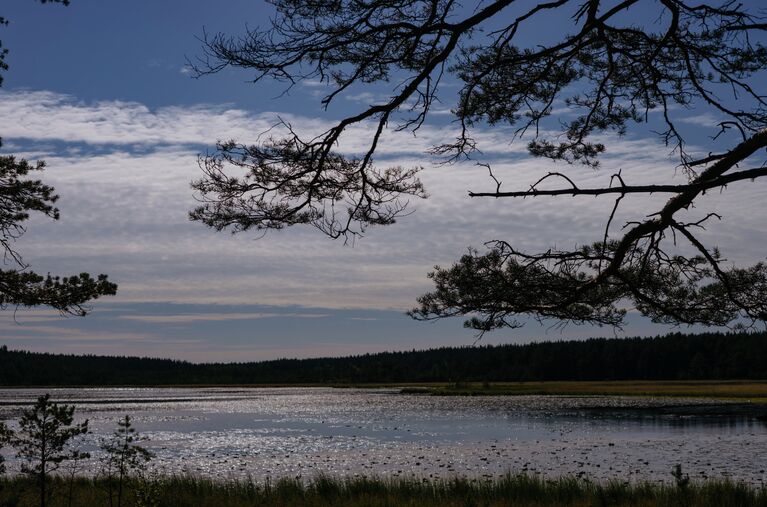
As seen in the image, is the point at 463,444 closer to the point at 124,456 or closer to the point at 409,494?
the point at 409,494

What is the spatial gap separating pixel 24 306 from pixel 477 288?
16502mm

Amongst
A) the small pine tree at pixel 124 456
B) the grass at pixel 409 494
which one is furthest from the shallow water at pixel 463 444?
the small pine tree at pixel 124 456

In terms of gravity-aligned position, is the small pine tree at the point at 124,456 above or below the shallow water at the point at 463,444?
above

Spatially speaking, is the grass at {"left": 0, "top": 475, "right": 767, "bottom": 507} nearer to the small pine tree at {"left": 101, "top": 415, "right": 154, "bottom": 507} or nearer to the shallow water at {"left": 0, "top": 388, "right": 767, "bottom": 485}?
the small pine tree at {"left": 101, "top": 415, "right": 154, "bottom": 507}

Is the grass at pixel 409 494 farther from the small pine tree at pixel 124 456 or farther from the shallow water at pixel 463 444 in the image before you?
the shallow water at pixel 463 444

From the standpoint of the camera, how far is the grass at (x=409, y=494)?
1524cm

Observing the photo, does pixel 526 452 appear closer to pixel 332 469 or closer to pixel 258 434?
pixel 332 469

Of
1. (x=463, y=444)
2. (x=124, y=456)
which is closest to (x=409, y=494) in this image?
(x=124, y=456)

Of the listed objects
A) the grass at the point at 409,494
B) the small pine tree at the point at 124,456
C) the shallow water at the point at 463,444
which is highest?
the small pine tree at the point at 124,456

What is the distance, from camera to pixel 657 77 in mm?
12000

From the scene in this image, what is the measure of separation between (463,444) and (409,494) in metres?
18.6

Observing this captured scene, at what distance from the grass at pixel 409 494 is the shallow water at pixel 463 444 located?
117 inches

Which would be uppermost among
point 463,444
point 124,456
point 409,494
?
point 124,456

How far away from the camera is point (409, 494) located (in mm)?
18453
